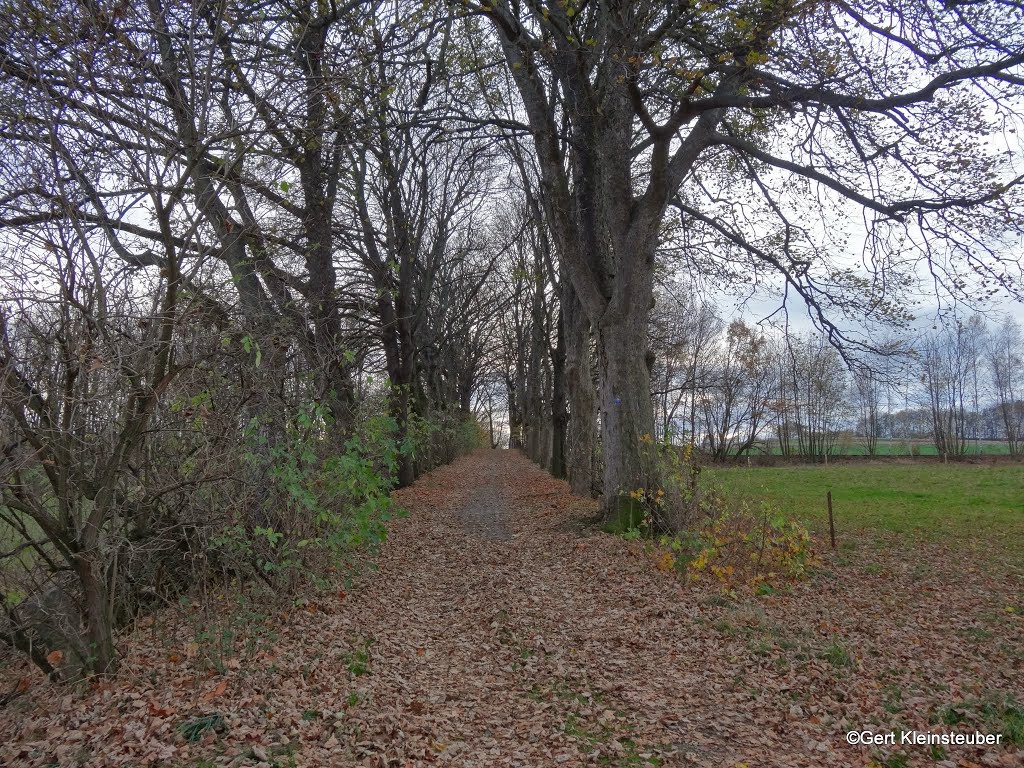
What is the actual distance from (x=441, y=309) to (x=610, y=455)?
1656 centimetres

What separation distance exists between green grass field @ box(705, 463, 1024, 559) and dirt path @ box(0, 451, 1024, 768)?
4.49 meters

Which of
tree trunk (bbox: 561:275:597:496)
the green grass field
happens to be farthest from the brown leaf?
tree trunk (bbox: 561:275:597:496)

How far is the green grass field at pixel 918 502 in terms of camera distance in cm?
1252

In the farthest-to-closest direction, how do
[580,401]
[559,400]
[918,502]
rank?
[559,400], [918,502], [580,401]

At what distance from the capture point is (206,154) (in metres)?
4.86

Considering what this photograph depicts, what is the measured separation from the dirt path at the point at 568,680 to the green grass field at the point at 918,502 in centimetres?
449

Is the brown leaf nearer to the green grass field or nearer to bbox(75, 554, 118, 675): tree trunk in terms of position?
bbox(75, 554, 118, 675): tree trunk

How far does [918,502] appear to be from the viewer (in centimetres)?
1739

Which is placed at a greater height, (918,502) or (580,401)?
(580,401)

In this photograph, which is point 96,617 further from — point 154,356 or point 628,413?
point 628,413

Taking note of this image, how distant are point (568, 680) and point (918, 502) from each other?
1592cm

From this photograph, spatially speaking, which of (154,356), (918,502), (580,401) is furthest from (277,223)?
(918,502)

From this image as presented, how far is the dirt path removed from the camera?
4.00 m

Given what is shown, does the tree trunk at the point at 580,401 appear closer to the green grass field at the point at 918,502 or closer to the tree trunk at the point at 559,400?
the green grass field at the point at 918,502
